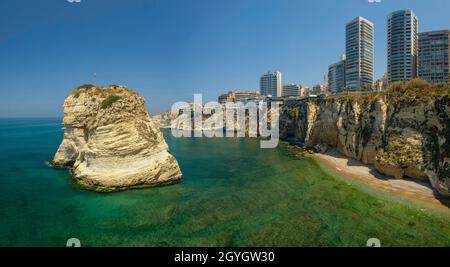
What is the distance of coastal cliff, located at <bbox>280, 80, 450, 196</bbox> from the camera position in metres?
21.9

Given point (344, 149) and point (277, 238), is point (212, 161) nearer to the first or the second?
point (344, 149)

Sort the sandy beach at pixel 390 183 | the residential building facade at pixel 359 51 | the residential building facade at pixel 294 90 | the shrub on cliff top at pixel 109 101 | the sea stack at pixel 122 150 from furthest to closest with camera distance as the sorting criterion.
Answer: the residential building facade at pixel 294 90 → the residential building facade at pixel 359 51 → the shrub on cliff top at pixel 109 101 → the sea stack at pixel 122 150 → the sandy beach at pixel 390 183

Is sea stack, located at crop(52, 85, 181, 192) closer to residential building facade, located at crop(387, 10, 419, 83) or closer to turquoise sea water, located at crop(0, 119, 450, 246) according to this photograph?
turquoise sea water, located at crop(0, 119, 450, 246)

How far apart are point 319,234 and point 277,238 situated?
2670mm

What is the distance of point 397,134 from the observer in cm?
2594

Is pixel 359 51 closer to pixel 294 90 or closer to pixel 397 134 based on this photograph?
pixel 294 90

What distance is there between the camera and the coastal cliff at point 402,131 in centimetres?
2188

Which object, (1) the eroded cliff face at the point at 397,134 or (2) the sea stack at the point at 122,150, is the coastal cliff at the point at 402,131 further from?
(2) the sea stack at the point at 122,150

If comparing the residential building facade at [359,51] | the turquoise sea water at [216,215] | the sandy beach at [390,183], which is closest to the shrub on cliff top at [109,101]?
the turquoise sea water at [216,215]

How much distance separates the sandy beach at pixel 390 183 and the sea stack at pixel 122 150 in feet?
63.6

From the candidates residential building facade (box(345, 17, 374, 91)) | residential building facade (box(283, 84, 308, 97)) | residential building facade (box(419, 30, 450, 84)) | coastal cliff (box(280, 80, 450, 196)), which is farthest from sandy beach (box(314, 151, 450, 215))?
residential building facade (box(283, 84, 308, 97))

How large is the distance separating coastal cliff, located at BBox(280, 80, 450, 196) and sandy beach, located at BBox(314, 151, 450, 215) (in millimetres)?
702

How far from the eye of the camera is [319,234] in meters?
15.3
